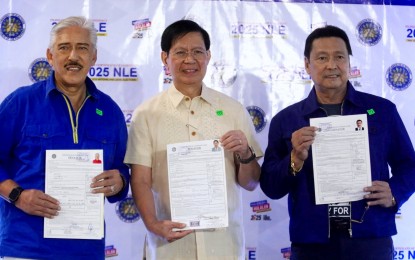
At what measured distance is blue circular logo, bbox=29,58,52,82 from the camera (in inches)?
133

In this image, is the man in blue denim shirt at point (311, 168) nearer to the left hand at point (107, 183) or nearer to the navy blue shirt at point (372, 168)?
the navy blue shirt at point (372, 168)

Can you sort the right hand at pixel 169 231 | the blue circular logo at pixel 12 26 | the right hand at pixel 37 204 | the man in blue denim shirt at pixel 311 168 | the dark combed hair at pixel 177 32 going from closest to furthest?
the right hand at pixel 37 204 < the right hand at pixel 169 231 < the man in blue denim shirt at pixel 311 168 < the dark combed hair at pixel 177 32 < the blue circular logo at pixel 12 26

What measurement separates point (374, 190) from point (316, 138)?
34cm

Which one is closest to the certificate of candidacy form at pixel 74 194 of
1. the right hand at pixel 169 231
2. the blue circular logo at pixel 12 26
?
the right hand at pixel 169 231

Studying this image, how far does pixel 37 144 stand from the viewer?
84.1 inches

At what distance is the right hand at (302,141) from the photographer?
227 centimetres

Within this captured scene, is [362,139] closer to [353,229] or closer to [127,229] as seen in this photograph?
[353,229]

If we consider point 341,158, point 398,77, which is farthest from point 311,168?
point 398,77

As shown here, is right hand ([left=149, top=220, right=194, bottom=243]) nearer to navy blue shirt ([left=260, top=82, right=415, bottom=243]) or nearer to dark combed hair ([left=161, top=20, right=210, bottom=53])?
navy blue shirt ([left=260, top=82, right=415, bottom=243])

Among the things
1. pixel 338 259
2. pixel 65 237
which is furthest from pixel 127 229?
pixel 338 259

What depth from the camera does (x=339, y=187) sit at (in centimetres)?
233

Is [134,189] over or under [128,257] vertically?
over

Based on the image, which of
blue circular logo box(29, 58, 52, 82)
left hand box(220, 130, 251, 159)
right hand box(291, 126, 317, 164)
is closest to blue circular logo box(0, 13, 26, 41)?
blue circular logo box(29, 58, 52, 82)

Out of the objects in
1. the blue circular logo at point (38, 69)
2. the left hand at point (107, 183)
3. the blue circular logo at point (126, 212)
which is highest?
the blue circular logo at point (38, 69)
